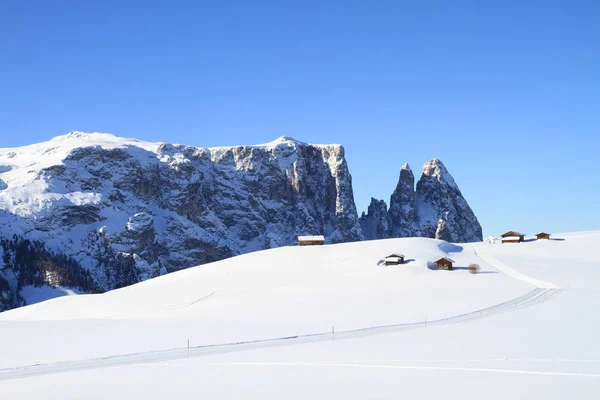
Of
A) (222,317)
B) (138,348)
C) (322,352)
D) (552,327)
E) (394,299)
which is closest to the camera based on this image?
(322,352)

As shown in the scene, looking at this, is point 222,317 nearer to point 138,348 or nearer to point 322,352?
point 138,348

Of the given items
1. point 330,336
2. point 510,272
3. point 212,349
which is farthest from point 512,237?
point 212,349

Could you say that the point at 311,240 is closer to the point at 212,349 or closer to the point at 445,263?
the point at 445,263

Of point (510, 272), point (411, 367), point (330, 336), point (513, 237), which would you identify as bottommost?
→ point (411, 367)

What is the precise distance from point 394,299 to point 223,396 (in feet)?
160

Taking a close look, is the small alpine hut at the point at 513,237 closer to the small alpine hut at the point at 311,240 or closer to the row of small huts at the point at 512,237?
the row of small huts at the point at 512,237

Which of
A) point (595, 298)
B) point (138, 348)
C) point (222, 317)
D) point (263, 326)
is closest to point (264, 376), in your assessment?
point (138, 348)

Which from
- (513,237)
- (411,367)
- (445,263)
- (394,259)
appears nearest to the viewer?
(411,367)

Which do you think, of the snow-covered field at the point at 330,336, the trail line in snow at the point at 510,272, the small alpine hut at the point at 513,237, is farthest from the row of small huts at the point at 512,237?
the snow-covered field at the point at 330,336

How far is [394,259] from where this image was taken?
10281 centimetres

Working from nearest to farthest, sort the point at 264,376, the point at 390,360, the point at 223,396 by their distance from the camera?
the point at 223,396 < the point at 264,376 < the point at 390,360

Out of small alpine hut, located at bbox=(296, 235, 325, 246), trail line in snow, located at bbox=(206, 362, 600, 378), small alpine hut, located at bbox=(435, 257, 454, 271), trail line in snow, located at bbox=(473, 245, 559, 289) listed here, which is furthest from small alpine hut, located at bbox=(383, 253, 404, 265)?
trail line in snow, located at bbox=(206, 362, 600, 378)

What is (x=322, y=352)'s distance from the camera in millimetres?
41156

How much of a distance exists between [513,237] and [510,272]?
3775 cm
